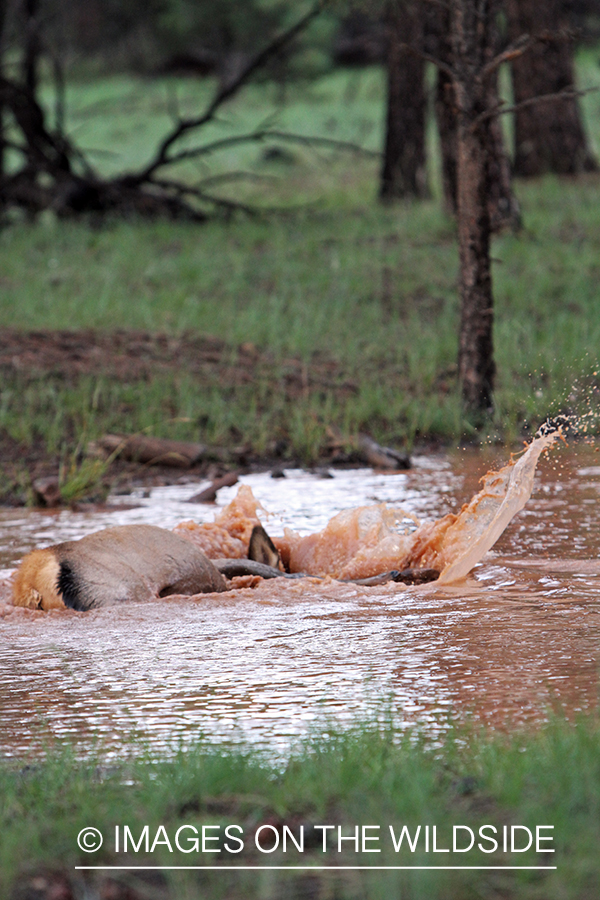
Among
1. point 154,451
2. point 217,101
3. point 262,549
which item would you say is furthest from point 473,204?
point 217,101

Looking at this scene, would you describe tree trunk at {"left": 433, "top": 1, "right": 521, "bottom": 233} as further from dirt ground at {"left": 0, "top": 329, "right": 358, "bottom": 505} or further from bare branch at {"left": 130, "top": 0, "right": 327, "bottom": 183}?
dirt ground at {"left": 0, "top": 329, "right": 358, "bottom": 505}

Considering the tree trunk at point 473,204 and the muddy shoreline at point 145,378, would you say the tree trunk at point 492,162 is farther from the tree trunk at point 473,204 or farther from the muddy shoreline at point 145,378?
the tree trunk at point 473,204

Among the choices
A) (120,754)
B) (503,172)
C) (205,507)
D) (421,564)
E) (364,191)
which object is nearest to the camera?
(120,754)

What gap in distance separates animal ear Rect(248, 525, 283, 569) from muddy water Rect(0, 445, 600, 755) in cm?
41

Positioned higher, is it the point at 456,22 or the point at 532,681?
the point at 456,22

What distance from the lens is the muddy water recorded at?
3.15m

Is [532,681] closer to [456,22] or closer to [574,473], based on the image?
[574,473]

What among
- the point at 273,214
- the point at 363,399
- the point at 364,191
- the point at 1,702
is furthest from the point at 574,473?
the point at 364,191

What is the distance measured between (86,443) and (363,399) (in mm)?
2288

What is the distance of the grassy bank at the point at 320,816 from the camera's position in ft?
6.75

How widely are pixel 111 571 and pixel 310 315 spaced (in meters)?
7.20

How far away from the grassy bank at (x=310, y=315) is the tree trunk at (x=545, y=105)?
614mm

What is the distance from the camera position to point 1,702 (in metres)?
3.42

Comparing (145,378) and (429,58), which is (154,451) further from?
(429,58)
